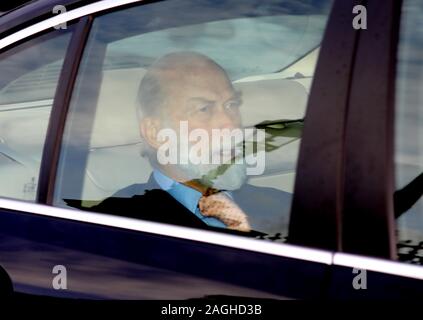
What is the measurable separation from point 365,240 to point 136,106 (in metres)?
0.75

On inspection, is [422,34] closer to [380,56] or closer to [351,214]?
[380,56]

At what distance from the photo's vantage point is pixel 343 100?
2.23 m

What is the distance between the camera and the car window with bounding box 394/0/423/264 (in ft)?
7.16

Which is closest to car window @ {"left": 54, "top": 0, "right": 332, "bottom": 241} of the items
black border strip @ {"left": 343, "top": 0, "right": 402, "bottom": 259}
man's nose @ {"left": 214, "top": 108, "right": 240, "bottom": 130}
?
man's nose @ {"left": 214, "top": 108, "right": 240, "bottom": 130}

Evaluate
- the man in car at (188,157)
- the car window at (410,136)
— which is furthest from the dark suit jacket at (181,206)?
the car window at (410,136)

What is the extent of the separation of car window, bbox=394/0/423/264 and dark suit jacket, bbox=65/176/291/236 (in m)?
0.26

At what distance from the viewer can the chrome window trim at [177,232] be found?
221 cm

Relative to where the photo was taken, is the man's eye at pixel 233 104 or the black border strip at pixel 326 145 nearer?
the black border strip at pixel 326 145

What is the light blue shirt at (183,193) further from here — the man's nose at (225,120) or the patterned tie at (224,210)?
the man's nose at (225,120)

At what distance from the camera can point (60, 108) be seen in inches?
104

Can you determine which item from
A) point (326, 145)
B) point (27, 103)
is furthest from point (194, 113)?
point (27, 103)

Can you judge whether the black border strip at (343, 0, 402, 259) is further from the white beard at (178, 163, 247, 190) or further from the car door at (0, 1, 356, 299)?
the white beard at (178, 163, 247, 190)

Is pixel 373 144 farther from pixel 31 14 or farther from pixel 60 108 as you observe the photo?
pixel 31 14

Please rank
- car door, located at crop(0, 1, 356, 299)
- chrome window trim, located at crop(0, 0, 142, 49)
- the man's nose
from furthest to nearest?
chrome window trim, located at crop(0, 0, 142, 49), the man's nose, car door, located at crop(0, 1, 356, 299)
